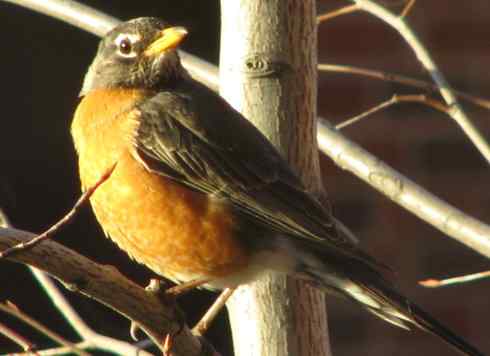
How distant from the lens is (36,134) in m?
4.23

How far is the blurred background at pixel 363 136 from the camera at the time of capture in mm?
4254

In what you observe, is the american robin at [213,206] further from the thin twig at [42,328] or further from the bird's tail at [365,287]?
the thin twig at [42,328]

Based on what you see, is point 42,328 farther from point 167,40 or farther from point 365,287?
point 167,40

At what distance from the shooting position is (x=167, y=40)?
3.03 meters

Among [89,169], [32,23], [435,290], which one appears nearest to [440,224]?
[89,169]

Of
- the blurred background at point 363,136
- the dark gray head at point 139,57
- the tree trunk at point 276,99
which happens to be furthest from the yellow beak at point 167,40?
the blurred background at point 363,136

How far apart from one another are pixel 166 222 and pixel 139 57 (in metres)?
0.72

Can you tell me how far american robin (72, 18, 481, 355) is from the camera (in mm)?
2584

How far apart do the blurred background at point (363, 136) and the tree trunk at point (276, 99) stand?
5.85 feet

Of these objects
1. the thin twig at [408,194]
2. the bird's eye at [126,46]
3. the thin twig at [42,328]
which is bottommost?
the thin twig at [42,328]

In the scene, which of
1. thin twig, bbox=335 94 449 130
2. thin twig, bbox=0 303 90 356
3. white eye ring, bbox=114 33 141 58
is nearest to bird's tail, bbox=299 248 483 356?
thin twig, bbox=335 94 449 130

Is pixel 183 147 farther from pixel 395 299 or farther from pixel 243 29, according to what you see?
pixel 395 299

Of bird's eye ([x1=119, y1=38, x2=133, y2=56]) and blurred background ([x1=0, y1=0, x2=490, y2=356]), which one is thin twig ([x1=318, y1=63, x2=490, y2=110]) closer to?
bird's eye ([x1=119, y1=38, x2=133, y2=56])

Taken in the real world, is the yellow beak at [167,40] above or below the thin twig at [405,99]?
above
